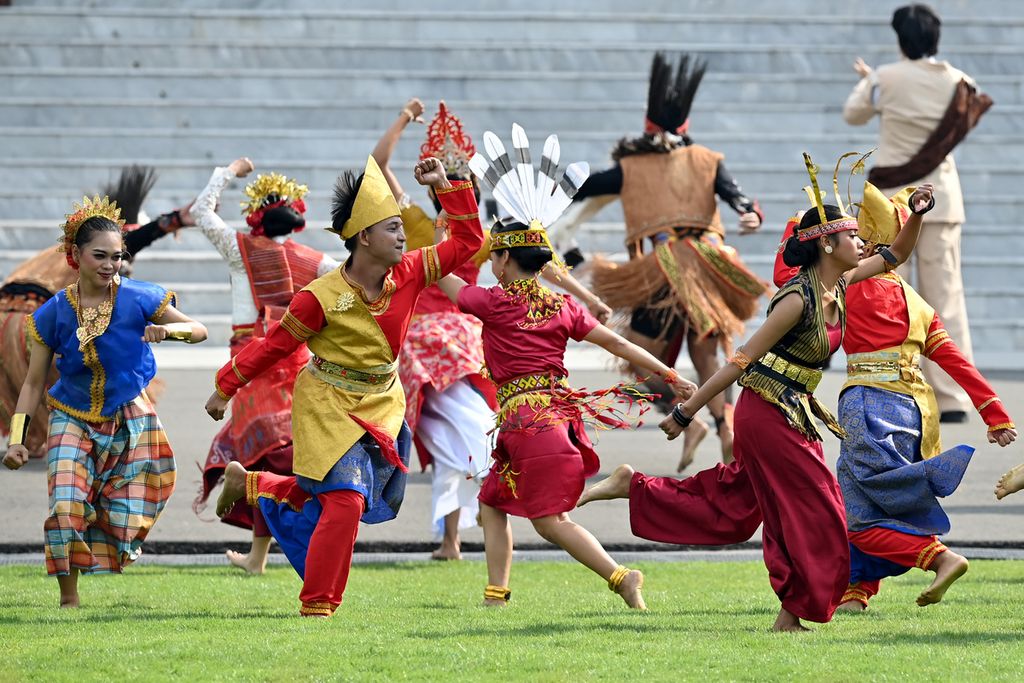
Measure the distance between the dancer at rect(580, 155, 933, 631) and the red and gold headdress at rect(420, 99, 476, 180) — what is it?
8.55 ft

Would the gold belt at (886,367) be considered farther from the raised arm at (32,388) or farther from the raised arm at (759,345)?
the raised arm at (32,388)

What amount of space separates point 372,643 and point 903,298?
102 inches

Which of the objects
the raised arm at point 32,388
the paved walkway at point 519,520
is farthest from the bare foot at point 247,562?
the raised arm at point 32,388

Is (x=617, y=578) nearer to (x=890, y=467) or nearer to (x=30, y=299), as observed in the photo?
(x=890, y=467)

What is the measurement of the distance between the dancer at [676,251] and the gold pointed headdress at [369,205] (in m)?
3.80

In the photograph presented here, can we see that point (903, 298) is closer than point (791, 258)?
No

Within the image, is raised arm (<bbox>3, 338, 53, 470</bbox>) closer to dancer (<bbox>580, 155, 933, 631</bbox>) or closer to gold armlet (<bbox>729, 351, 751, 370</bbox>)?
dancer (<bbox>580, 155, 933, 631</bbox>)

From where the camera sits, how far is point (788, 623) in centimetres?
612

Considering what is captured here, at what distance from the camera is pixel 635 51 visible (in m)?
19.2

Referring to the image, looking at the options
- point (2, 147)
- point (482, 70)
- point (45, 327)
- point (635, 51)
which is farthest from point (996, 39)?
point (45, 327)

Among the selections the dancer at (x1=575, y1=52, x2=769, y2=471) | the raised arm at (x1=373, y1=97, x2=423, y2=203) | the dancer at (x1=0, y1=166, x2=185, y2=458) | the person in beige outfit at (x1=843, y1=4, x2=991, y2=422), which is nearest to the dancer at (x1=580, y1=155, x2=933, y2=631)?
the raised arm at (x1=373, y1=97, x2=423, y2=203)

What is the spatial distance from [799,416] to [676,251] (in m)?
4.36

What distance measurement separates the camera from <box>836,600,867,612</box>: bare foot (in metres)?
6.79

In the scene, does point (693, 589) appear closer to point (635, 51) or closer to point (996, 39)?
point (635, 51)
